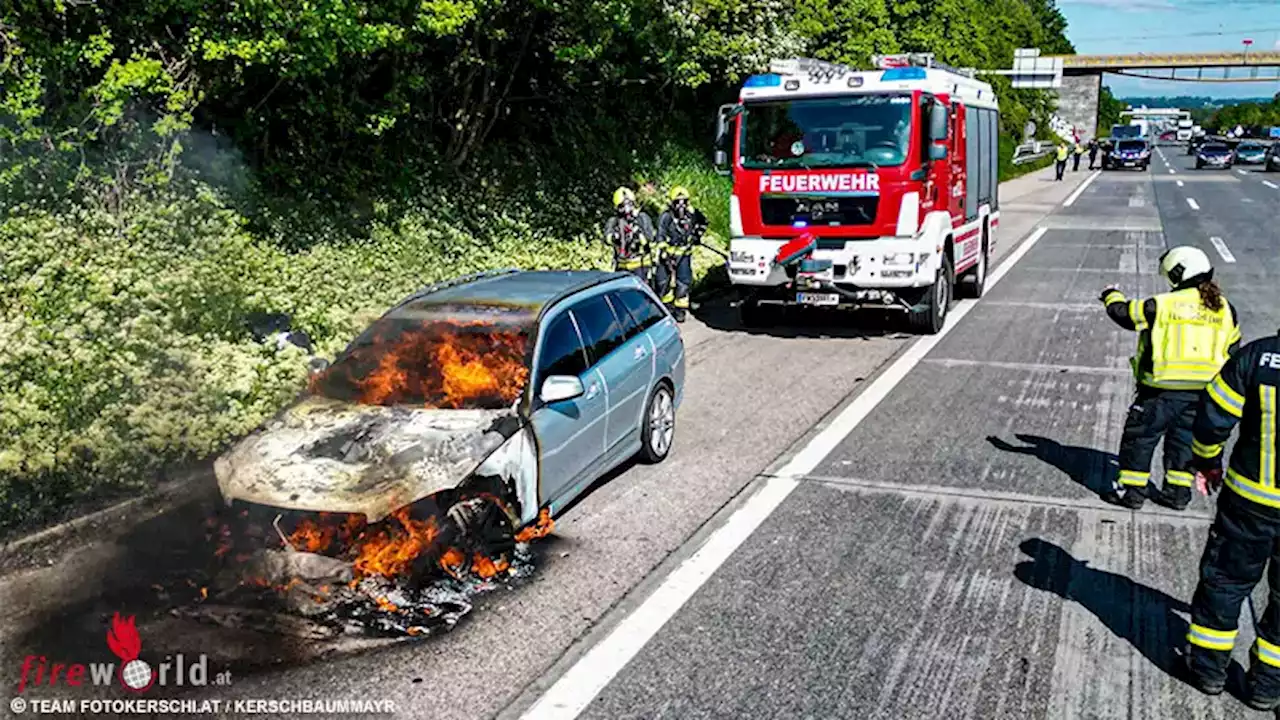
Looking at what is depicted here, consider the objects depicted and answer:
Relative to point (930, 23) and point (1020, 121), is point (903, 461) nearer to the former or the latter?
point (930, 23)

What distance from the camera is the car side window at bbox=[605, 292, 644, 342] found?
751 cm

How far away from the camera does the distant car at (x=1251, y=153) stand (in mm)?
61344

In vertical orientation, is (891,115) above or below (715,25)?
below

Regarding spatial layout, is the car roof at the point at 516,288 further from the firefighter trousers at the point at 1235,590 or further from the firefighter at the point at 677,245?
the firefighter at the point at 677,245

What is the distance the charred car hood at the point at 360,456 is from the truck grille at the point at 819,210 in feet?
22.7

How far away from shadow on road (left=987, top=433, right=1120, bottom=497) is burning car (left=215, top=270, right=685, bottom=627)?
2920 mm

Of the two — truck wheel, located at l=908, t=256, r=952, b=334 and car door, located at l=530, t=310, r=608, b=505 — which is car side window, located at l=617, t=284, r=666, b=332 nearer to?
car door, located at l=530, t=310, r=608, b=505

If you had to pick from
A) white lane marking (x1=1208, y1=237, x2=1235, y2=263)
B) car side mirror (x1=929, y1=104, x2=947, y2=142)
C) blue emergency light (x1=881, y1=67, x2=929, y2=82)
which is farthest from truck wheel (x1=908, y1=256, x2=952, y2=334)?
white lane marking (x1=1208, y1=237, x2=1235, y2=263)

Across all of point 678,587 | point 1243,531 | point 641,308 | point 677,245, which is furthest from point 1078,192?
point 1243,531

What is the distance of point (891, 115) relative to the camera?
11719 mm

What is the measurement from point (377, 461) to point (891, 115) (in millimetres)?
8219

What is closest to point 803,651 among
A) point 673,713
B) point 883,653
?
point 883,653

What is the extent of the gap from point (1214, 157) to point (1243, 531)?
63.6 meters

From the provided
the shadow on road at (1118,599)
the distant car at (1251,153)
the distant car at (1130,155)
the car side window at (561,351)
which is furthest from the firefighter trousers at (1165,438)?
the distant car at (1251,153)
